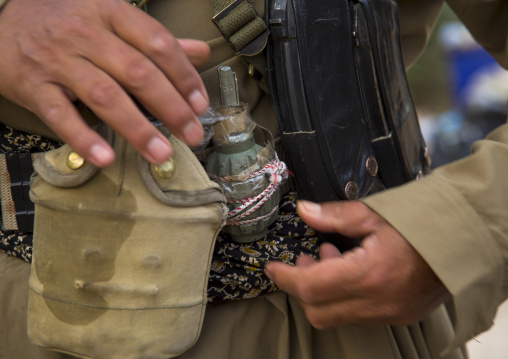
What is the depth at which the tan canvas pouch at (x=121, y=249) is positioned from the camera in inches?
29.7

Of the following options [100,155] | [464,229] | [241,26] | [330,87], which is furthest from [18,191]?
[464,229]

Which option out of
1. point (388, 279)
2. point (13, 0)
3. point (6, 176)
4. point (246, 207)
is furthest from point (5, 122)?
point (388, 279)

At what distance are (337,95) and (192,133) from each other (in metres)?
0.37

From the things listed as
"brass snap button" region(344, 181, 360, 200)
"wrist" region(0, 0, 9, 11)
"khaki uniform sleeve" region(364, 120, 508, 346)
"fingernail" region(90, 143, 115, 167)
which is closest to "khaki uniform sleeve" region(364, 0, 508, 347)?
"khaki uniform sleeve" region(364, 120, 508, 346)

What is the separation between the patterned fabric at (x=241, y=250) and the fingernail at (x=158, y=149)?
0.95 feet

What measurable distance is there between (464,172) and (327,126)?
252mm

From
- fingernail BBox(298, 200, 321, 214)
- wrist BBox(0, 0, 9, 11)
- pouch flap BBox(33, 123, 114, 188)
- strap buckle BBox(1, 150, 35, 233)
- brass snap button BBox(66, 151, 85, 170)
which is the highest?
wrist BBox(0, 0, 9, 11)

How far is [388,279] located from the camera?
74cm

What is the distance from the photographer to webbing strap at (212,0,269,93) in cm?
86

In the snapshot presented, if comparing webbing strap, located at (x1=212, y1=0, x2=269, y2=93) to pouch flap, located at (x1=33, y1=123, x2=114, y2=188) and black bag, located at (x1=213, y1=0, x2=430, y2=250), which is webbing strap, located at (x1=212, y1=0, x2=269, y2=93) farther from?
pouch flap, located at (x1=33, y1=123, x2=114, y2=188)

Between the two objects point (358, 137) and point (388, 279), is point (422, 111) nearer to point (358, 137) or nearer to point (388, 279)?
point (358, 137)

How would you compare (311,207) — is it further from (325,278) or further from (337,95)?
(337,95)

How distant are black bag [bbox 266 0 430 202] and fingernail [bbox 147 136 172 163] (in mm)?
295

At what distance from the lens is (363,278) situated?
29.1 inches
